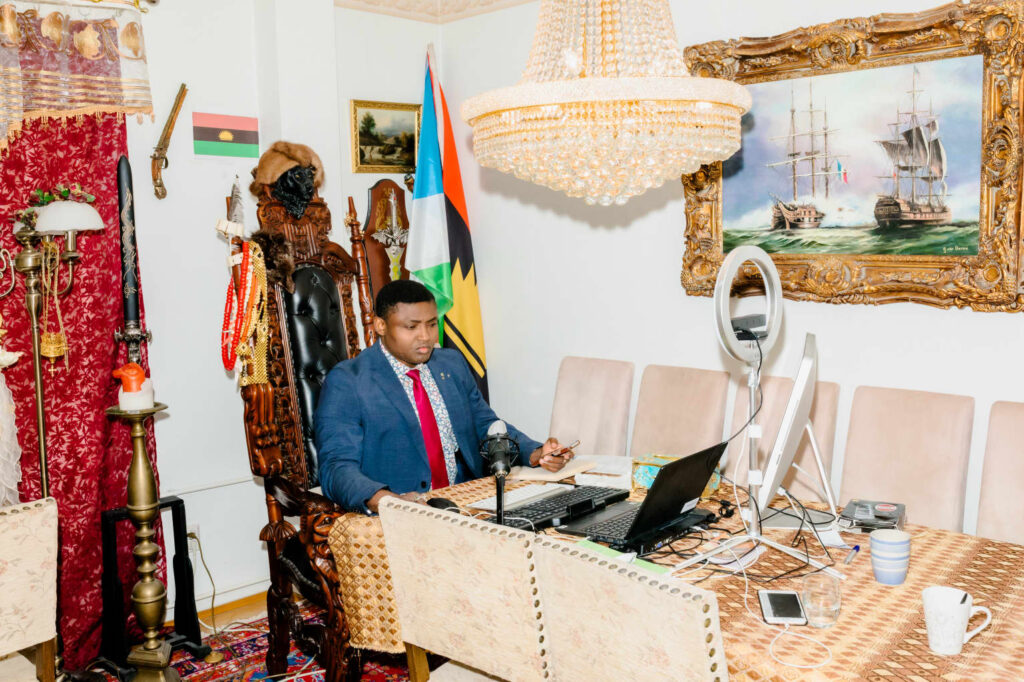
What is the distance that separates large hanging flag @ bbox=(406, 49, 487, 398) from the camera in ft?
14.0

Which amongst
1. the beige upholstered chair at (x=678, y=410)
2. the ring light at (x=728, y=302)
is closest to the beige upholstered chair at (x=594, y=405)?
the beige upholstered chair at (x=678, y=410)

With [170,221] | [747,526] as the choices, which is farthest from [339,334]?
[747,526]

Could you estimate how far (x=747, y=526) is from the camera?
245cm

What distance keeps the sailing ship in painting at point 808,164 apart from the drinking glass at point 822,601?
185 cm

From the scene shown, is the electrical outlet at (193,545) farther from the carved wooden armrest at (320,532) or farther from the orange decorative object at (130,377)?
the carved wooden armrest at (320,532)

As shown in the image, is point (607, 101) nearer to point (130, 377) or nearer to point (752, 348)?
point (752, 348)

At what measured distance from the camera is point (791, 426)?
7.08 ft

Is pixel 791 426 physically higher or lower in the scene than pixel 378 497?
higher

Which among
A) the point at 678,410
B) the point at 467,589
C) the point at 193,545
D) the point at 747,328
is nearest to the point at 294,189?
the point at 193,545

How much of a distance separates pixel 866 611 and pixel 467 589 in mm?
828

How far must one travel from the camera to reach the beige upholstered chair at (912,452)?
2.79 meters

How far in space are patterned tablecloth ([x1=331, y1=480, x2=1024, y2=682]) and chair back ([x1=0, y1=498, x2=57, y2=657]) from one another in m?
0.72

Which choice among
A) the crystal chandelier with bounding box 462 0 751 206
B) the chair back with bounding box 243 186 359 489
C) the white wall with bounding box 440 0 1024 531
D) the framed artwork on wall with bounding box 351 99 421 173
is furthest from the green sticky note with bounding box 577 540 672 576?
the framed artwork on wall with bounding box 351 99 421 173

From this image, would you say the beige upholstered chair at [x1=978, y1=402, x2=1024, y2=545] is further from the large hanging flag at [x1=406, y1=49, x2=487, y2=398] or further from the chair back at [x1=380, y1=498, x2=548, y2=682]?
the large hanging flag at [x1=406, y1=49, x2=487, y2=398]
